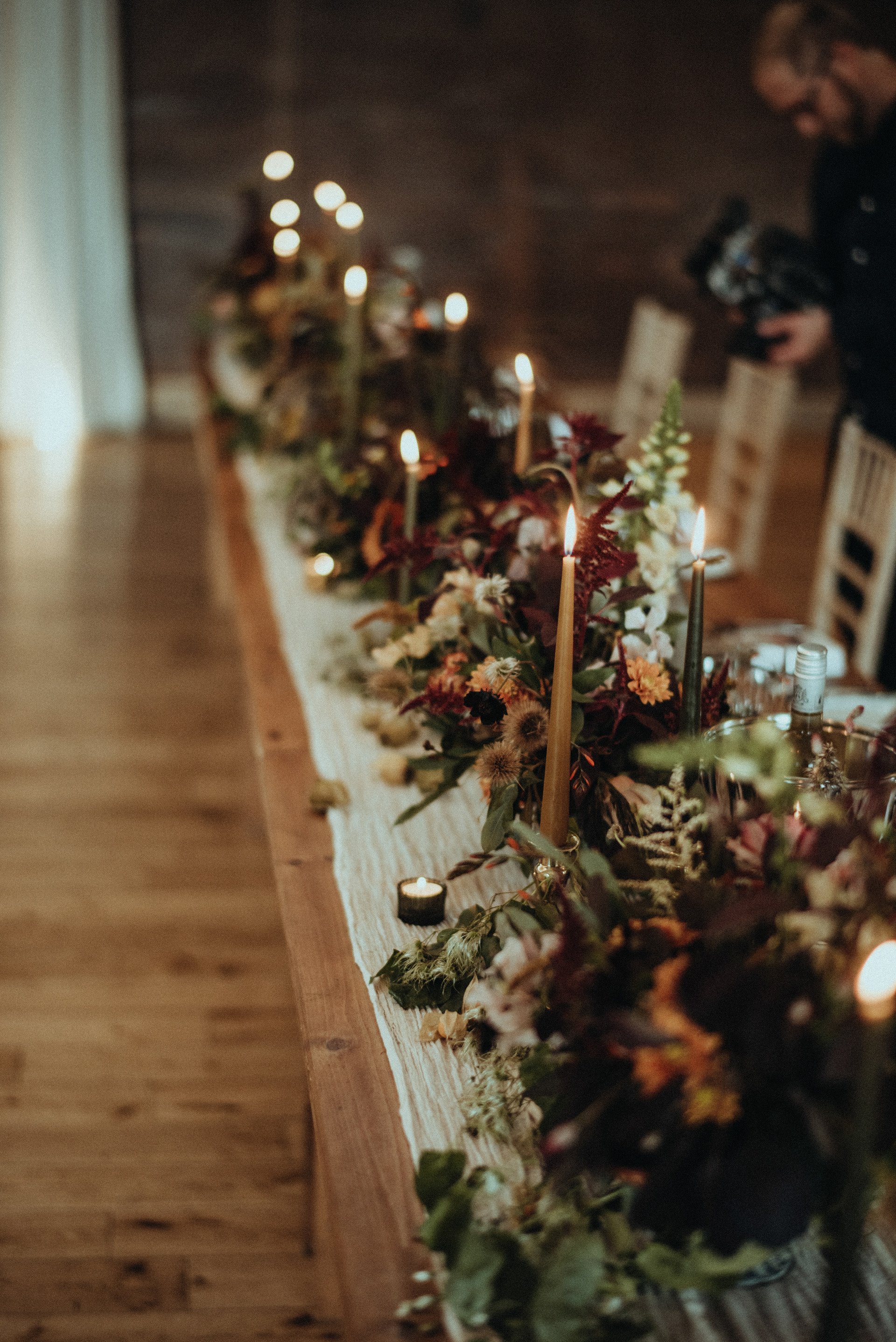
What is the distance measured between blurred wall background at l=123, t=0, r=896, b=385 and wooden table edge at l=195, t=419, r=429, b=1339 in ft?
13.9

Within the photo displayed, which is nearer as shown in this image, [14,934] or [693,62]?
[14,934]

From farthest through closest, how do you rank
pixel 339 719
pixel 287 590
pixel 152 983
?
1. pixel 152 983
2. pixel 287 590
3. pixel 339 719

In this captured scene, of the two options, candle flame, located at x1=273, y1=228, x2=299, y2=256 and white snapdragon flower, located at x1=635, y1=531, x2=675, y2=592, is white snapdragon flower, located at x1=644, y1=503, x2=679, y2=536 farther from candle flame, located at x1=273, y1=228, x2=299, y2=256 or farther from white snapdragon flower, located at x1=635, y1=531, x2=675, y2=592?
candle flame, located at x1=273, y1=228, x2=299, y2=256

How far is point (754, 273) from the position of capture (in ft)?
7.81

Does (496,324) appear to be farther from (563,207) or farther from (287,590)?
(287,590)

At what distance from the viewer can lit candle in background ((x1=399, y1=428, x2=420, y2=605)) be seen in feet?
4.84

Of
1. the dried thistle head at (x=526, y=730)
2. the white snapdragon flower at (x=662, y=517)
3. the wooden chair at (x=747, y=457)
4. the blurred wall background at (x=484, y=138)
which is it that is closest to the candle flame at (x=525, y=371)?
the white snapdragon flower at (x=662, y=517)

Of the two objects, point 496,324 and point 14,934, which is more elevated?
point 496,324

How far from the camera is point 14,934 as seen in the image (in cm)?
233

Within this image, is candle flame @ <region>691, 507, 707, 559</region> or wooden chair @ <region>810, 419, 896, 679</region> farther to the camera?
wooden chair @ <region>810, 419, 896, 679</region>

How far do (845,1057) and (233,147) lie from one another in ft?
18.2

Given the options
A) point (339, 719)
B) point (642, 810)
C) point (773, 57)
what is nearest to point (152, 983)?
point (339, 719)

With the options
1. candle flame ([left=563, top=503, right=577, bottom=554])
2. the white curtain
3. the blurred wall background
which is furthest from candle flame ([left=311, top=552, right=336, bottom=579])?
the white curtain

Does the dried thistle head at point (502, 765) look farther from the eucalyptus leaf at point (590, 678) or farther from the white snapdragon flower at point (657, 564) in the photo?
the white snapdragon flower at point (657, 564)
